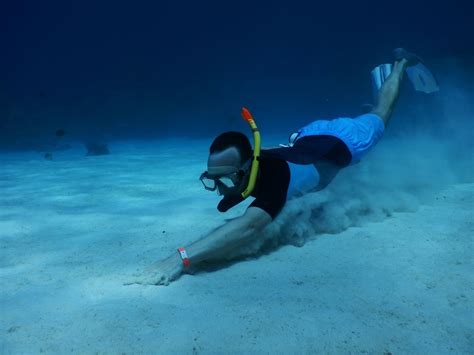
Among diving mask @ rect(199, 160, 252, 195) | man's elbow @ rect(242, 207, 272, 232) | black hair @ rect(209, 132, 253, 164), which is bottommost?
man's elbow @ rect(242, 207, 272, 232)

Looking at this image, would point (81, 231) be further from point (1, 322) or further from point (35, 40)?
point (35, 40)

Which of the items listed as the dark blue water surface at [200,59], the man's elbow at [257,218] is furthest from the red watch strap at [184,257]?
the dark blue water surface at [200,59]

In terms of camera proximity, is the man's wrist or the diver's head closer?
the man's wrist

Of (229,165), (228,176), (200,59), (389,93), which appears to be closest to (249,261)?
(228,176)

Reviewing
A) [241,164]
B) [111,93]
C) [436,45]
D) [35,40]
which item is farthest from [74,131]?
[35,40]

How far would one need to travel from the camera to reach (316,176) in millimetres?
4715

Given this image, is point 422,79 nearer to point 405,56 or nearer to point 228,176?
point 405,56

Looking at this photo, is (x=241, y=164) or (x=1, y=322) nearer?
(x=1, y=322)

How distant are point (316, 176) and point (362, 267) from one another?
1.79 metres

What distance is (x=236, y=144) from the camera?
11.1 ft

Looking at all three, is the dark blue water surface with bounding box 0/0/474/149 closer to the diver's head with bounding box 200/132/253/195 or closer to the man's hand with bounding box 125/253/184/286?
the diver's head with bounding box 200/132/253/195

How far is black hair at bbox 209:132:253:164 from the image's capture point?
11.1 ft

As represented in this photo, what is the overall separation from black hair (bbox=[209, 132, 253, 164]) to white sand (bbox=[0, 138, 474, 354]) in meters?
1.03

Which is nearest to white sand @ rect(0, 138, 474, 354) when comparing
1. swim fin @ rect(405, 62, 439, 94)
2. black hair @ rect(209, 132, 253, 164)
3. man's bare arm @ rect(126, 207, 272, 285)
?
man's bare arm @ rect(126, 207, 272, 285)
